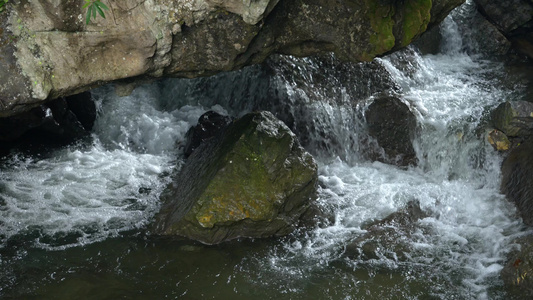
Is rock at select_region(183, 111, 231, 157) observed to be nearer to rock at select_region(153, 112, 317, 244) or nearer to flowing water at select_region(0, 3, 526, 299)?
flowing water at select_region(0, 3, 526, 299)

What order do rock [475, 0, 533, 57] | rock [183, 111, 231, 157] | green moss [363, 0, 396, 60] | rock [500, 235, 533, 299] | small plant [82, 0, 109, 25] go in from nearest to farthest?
small plant [82, 0, 109, 25] < rock [500, 235, 533, 299] < green moss [363, 0, 396, 60] < rock [183, 111, 231, 157] < rock [475, 0, 533, 57]

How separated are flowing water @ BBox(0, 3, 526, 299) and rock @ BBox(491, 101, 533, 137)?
45cm

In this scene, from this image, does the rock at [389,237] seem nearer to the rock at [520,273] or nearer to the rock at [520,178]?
the rock at [520,273]

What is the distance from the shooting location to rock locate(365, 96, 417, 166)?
914cm

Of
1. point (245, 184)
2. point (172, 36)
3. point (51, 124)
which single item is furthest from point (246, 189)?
point (51, 124)

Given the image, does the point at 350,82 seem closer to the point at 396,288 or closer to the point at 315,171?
the point at 315,171

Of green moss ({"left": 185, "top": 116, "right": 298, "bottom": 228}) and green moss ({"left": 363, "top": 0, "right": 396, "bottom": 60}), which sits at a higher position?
green moss ({"left": 363, "top": 0, "right": 396, "bottom": 60})

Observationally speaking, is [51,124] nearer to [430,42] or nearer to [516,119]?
[516,119]

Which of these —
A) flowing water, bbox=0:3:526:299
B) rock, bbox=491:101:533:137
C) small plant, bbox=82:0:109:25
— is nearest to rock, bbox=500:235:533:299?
flowing water, bbox=0:3:526:299

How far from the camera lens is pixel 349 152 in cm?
931

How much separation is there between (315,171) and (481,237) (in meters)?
2.43

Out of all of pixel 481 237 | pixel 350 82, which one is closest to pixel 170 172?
pixel 350 82

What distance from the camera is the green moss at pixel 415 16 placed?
660 centimetres

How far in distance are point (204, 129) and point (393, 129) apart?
3.38 m
